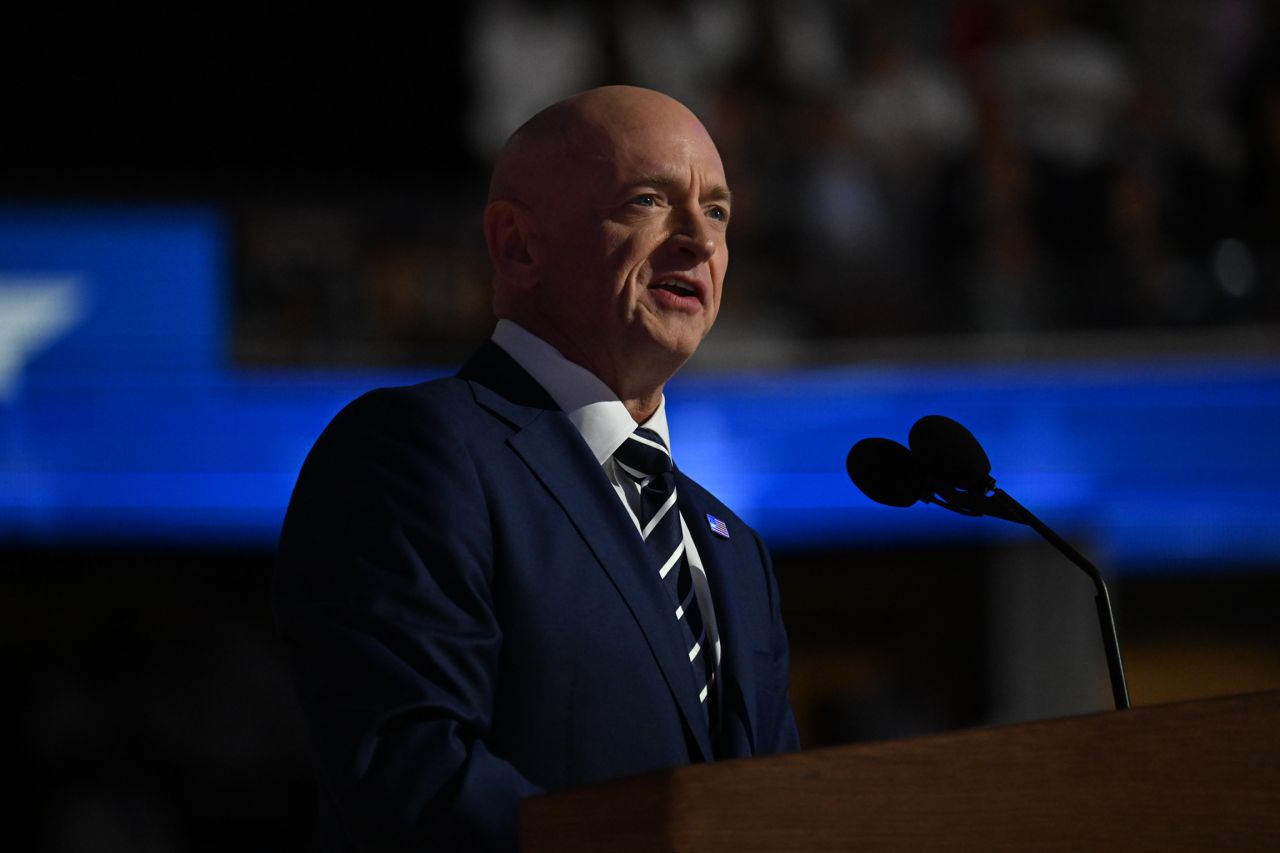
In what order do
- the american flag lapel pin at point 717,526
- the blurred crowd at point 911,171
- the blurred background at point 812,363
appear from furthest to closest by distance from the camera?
the blurred crowd at point 911,171
the blurred background at point 812,363
the american flag lapel pin at point 717,526

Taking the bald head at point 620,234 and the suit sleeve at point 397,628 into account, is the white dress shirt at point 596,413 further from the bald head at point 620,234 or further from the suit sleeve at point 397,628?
the suit sleeve at point 397,628

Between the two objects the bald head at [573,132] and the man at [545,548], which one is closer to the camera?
the man at [545,548]

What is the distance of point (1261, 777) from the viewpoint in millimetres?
1174

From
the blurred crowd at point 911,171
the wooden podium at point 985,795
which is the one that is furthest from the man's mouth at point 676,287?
the blurred crowd at point 911,171

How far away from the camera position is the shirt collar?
158 cm

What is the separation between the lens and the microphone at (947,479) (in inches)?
59.2

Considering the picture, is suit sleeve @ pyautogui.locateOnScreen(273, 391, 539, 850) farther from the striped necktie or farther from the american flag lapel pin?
the american flag lapel pin

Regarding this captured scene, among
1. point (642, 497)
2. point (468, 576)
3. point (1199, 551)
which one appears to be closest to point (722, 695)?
point (642, 497)

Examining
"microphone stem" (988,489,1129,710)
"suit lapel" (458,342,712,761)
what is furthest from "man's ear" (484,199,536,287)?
"microphone stem" (988,489,1129,710)

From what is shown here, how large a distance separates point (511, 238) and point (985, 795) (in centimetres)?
75

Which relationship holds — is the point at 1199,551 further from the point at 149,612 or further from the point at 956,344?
the point at 149,612

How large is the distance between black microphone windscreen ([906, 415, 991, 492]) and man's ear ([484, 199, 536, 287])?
38 centimetres

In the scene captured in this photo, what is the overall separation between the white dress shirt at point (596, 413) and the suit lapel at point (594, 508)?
18mm

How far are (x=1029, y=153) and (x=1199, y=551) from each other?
1532mm
